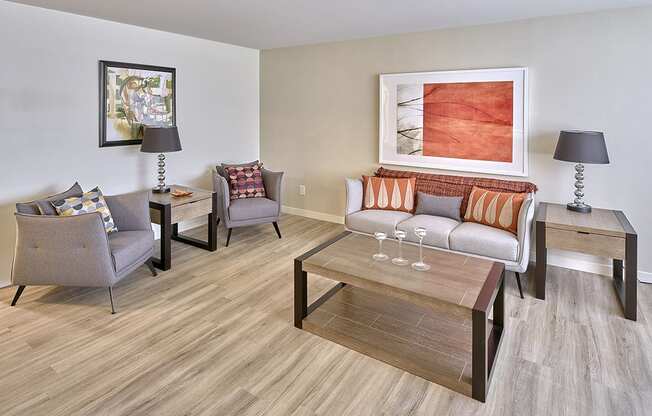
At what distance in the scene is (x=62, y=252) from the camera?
9.41 feet

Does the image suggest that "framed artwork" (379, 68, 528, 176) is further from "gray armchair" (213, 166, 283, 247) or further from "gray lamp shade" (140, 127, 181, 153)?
"gray lamp shade" (140, 127, 181, 153)

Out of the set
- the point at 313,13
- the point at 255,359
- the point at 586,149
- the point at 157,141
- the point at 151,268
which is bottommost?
the point at 255,359

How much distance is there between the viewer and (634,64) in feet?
11.0

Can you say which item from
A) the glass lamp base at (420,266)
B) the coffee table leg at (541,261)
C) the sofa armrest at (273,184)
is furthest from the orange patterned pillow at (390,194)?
the glass lamp base at (420,266)

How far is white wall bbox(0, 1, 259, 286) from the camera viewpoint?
11.0 ft

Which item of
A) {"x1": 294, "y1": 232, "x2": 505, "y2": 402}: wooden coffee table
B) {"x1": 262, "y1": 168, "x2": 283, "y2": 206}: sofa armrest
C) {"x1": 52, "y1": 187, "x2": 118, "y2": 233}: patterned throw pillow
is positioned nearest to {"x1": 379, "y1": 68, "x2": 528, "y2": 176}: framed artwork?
{"x1": 262, "y1": 168, "x2": 283, "y2": 206}: sofa armrest

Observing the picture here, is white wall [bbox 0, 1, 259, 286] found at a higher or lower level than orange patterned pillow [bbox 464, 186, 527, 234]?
higher

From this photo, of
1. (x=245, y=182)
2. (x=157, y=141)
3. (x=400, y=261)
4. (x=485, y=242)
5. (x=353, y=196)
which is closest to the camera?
(x=400, y=261)

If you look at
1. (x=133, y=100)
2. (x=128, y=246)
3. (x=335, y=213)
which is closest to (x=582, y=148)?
(x=335, y=213)

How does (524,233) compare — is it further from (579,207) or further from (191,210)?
(191,210)

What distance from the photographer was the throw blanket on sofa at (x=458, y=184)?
383cm

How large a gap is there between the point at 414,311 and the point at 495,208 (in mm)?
1314

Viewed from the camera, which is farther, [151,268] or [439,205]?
[439,205]

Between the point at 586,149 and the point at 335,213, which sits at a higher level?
the point at 586,149
